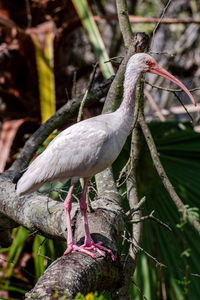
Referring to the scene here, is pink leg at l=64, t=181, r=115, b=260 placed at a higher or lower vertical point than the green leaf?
lower

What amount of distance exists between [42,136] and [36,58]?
150cm

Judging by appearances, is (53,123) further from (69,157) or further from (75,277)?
(75,277)

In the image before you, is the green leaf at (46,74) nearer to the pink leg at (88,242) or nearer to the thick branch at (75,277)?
the pink leg at (88,242)

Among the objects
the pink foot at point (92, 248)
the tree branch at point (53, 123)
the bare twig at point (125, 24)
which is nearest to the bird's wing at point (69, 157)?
the pink foot at point (92, 248)

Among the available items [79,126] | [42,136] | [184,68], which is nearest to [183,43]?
[184,68]

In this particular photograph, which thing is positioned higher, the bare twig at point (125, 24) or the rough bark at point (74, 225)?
the bare twig at point (125, 24)

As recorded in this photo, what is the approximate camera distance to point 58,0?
5.71 metres

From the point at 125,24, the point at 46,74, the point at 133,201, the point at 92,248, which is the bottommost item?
→ the point at 92,248

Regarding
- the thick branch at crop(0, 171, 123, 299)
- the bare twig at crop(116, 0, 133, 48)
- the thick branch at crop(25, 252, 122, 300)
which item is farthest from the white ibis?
the bare twig at crop(116, 0, 133, 48)

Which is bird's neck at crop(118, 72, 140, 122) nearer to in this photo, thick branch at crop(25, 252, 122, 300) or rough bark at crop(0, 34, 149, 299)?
rough bark at crop(0, 34, 149, 299)

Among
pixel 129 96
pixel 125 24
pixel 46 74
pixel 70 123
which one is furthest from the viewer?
pixel 46 74

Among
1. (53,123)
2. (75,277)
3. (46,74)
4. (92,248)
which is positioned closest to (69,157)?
(92,248)

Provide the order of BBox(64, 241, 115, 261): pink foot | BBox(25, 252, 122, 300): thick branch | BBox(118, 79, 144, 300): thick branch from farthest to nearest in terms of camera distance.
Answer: BBox(118, 79, 144, 300): thick branch → BBox(64, 241, 115, 261): pink foot → BBox(25, 252, 122, 300): thick branch

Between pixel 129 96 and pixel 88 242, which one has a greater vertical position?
pixel 129 96
